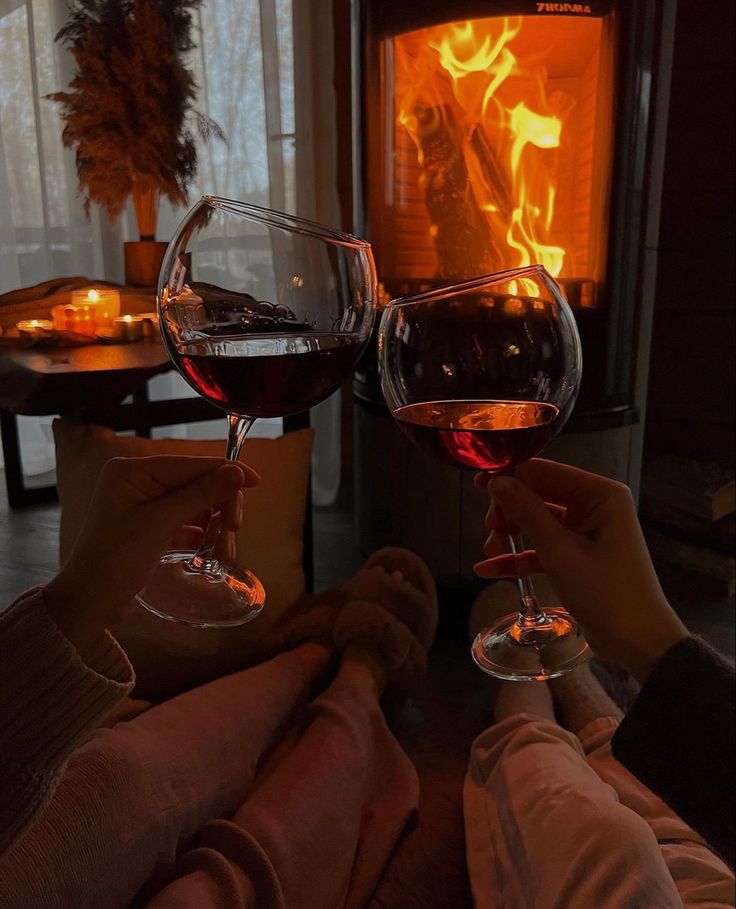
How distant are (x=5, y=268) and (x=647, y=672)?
235 centimetres

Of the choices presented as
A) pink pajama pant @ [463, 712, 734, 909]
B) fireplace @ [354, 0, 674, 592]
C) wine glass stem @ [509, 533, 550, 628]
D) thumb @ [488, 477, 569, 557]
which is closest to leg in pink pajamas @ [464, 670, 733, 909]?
pink pajama pant @ [463, 712, 734, 909]

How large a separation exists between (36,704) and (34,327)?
3.46 feet

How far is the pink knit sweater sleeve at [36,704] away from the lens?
0.67 m

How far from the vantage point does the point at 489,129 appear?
1.67 metres

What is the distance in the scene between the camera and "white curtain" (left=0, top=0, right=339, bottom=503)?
231 cm

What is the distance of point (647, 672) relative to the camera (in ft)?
1.91

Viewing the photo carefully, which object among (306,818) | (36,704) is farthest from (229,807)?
(36,704)

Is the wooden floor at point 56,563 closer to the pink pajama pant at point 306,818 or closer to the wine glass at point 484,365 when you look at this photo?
the pink pajama pant at point 306,818

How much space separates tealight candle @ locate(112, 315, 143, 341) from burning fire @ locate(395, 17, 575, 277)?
69 centimetres

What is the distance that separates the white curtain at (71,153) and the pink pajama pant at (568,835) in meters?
1.73

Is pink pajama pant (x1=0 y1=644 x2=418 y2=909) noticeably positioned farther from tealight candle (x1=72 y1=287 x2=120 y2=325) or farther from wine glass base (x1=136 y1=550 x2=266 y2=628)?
tealight candle (x1=72 y1=287 x2=120 y2=325)

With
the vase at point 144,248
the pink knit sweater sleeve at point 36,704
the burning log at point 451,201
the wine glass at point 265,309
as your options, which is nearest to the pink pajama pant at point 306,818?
the pink knit sweater sleeve at point 36,704

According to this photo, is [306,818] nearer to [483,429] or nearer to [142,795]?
[142,795]

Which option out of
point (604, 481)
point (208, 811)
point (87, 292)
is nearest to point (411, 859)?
point (208, 811)
